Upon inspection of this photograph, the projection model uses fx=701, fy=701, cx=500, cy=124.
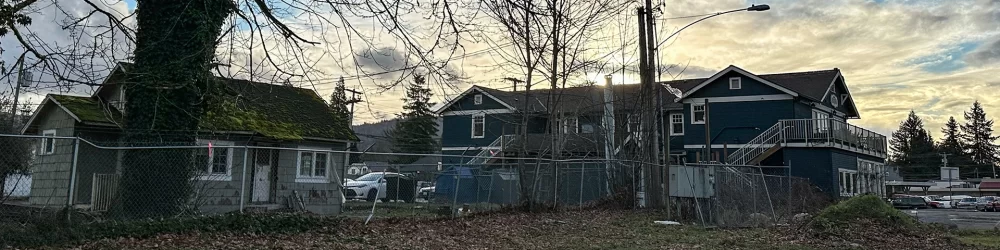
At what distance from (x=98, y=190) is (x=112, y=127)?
146 inches

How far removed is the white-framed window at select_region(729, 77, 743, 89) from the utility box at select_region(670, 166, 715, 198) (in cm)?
1838

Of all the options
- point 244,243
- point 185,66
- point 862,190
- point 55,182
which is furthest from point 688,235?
point 862,190

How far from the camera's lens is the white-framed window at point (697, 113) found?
3358 cm

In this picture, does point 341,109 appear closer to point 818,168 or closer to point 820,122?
point 818,168

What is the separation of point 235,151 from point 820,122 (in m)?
25.6

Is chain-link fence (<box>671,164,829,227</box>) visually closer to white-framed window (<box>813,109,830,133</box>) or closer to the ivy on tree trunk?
the ivy on tree trunk

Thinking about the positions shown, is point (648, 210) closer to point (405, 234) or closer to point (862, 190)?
point (405, 234)

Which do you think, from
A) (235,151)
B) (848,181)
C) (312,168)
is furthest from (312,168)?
(848,181)

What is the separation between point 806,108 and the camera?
3262 cm

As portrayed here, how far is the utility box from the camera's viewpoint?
49.7ft

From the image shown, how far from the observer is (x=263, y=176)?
62.0ft

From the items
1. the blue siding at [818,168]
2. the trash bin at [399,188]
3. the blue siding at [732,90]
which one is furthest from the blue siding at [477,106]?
the blue siding at [818,168]

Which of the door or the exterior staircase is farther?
the exterior staircase

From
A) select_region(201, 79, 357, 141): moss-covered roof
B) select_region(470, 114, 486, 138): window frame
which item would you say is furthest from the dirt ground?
select_region(470, 114, 486, 138): window frame
